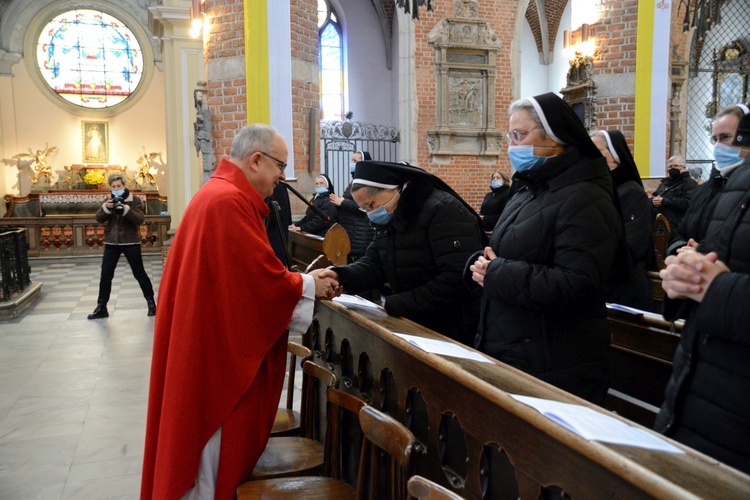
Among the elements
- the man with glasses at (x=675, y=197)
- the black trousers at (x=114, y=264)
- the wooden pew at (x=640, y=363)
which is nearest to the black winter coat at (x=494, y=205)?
the man with glasses at (x=675, y=197)

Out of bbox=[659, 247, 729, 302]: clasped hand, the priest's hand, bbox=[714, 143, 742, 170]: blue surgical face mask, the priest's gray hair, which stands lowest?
the priest's hand

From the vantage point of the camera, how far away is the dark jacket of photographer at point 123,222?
26.7 feet

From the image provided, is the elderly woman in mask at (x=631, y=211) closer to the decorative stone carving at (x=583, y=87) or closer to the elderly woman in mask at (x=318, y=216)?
the elderly woman in mask at (x=318, y=216)

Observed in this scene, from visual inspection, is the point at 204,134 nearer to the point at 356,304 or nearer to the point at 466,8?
the point at 356,304

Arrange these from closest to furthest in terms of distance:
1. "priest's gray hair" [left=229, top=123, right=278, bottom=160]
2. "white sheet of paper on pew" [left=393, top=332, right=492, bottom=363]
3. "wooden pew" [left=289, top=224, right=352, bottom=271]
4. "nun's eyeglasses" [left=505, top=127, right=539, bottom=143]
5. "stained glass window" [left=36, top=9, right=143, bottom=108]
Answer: "white sheet of paper on pew" [left=393, top=332, right=492, bottom=363] < "nun's eyeglasses" [left=505, top=127, right=539, bottom=143] < "priest's gray hair" [left=229, top=123, right=278, bottom=160] < "wooden pew" [left=289, top=224, right=352, bottom=271] < "stained glass window" [left=36, top=9, right=143, bottom=108]

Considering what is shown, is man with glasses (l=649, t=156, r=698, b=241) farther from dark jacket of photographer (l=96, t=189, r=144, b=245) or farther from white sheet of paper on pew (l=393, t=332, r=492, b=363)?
dark jacket of photographer (l=96, t=189, r=144, b=245)

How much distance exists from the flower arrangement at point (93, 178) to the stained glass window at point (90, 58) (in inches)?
89.2

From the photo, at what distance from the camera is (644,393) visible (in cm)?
319

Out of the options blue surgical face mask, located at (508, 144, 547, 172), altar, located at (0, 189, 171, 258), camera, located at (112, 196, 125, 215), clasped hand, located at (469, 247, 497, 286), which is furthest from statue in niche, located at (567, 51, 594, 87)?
altar, located at (0, 189, 171, 258)

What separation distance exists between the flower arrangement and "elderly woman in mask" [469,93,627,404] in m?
18.3

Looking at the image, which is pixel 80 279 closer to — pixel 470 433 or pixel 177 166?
pixel 177 166

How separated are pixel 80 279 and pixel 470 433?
39.0 feet

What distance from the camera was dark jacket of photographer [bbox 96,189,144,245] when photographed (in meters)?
8.13

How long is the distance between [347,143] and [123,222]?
6788 mm
